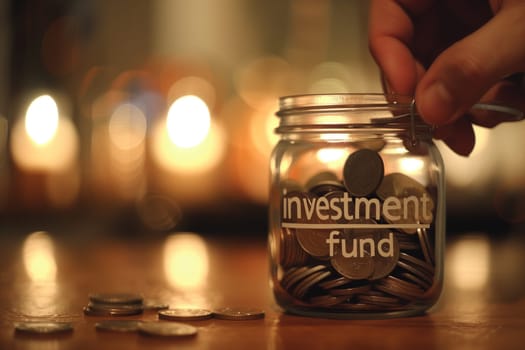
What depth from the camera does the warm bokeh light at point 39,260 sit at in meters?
1.21

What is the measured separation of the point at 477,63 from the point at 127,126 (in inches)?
96.5

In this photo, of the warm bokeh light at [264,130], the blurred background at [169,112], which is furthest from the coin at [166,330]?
the warm bokeh light at [264,130]

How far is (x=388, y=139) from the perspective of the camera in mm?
824

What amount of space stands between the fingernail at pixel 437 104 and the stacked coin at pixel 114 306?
0.33 m

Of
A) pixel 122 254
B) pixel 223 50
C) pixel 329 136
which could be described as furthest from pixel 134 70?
pixel 329 136

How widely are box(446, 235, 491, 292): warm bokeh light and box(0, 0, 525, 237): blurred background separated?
66 cm

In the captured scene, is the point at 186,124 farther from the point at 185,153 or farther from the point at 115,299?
the point at 115,299

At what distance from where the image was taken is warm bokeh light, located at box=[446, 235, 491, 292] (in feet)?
3.96

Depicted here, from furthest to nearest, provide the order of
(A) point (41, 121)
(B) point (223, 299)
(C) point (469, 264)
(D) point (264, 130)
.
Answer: (D) point (264, 130) → (A) point (41, 121) → (C) point (469, 264) → (B) point (223, 299)

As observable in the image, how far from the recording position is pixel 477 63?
734 mm

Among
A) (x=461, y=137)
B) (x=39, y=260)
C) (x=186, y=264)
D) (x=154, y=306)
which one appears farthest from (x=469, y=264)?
(x=154, y=306)

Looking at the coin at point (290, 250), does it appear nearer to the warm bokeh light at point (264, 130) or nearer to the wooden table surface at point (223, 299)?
the wooden table surface at point (223, 299)

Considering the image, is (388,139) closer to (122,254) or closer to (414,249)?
(414,249)

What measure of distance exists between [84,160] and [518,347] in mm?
2710
